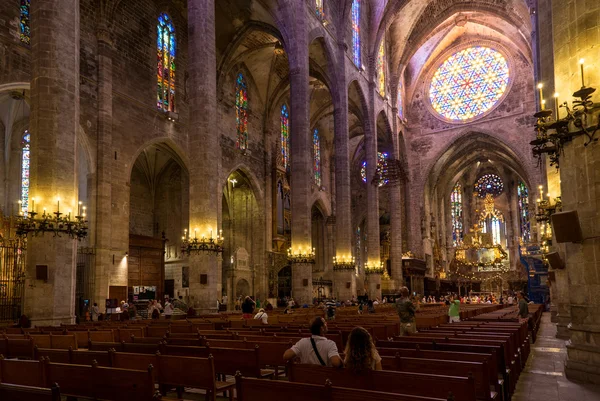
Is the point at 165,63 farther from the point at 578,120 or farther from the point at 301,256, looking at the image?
the point at 578,120

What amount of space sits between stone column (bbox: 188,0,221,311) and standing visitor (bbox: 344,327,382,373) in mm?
13591

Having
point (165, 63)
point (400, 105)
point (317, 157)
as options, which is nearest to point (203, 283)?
point (165, 63)

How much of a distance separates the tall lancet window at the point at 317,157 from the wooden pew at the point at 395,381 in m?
37.2

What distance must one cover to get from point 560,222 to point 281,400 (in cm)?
537

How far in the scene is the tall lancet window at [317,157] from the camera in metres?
42.0

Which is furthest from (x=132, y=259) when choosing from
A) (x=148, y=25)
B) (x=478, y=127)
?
(x=478, y=127)

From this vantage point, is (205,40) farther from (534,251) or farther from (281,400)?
(534,251)

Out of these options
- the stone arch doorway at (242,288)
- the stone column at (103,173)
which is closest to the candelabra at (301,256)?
the stone column at (103,173)

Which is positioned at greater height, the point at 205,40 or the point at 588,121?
the point at 205,40

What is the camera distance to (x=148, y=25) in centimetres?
2538

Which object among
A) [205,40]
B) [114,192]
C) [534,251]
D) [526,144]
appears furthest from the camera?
[526,144]

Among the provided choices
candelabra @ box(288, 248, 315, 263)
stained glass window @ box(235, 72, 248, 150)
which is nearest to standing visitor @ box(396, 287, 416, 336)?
candelabra @ box(288, 248, 315, 263)

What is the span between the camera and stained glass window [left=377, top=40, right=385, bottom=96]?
4059 cm

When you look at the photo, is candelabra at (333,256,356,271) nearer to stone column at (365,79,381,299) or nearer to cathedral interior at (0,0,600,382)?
cathedral interior at (0,0,600,382)
